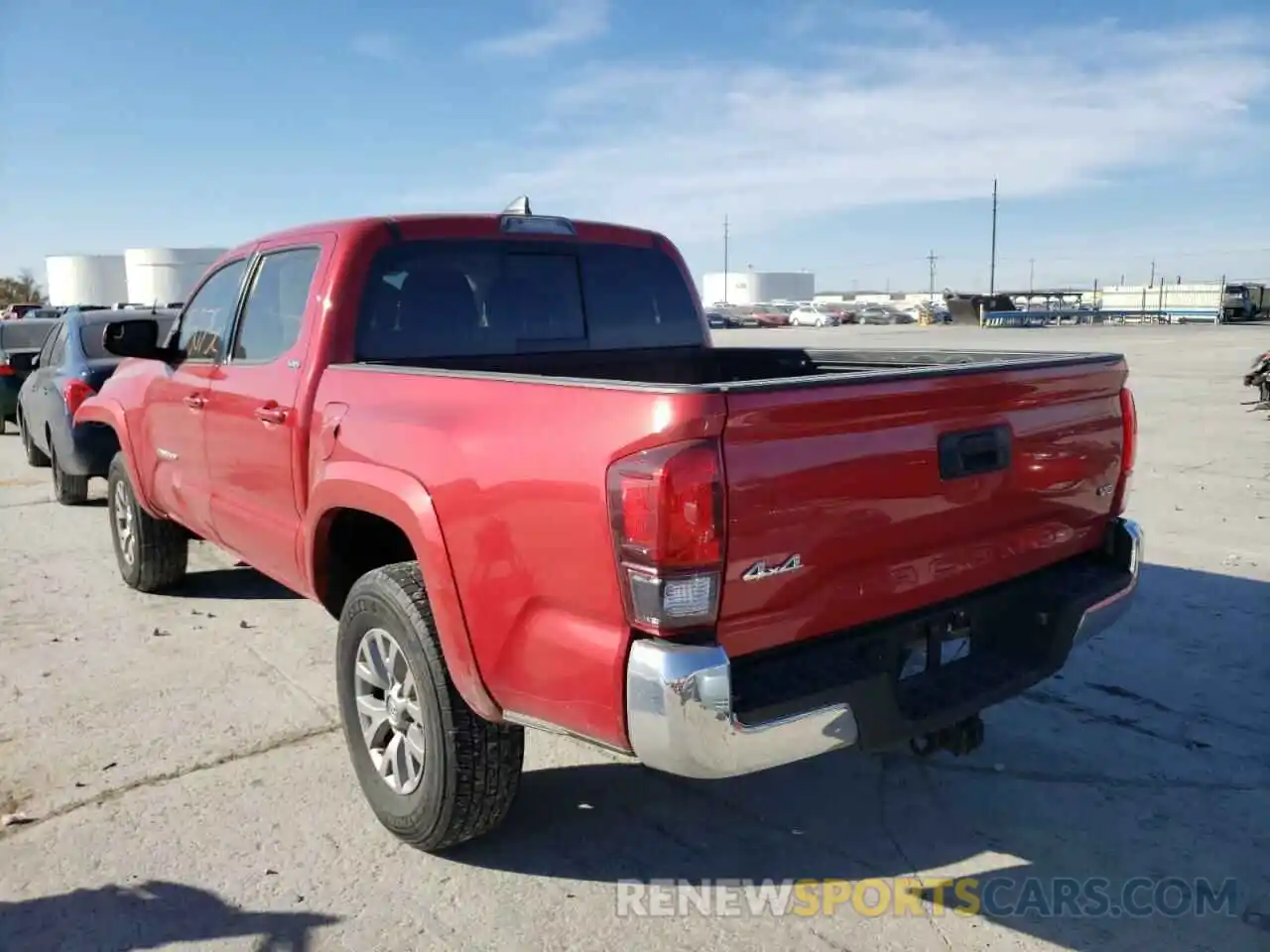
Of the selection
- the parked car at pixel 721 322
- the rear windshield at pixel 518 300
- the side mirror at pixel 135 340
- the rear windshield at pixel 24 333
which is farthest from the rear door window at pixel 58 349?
the parked car at pixel 721 322

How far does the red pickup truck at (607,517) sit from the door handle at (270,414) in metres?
0.02

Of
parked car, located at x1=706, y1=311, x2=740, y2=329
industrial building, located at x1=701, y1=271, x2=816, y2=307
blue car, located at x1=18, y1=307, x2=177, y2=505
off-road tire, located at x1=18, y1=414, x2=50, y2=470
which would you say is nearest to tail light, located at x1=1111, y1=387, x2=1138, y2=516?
blue car, located at x1=18, y1=307, x2=177, y2=505

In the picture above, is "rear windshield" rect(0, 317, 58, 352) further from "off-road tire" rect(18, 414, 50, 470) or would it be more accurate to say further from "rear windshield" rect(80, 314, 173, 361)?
"rear windshield" rect(80, 314, 173, 361)

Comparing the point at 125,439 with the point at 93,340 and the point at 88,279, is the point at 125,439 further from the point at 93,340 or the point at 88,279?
the point at 88,279

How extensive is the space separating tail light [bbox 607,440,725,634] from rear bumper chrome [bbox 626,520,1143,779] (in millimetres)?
86

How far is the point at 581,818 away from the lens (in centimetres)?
356

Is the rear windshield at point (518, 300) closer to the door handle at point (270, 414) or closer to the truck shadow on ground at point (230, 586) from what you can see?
the door handle at point (270, 414)

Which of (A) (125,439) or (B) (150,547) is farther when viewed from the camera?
(B) (150,547)

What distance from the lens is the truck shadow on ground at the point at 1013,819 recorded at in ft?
10.0

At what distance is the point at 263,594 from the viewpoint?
20.6ft

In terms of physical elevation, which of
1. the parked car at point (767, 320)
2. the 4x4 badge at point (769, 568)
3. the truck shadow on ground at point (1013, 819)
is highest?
the 4x4 badge at point (769, 568)

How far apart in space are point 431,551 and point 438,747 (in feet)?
1.99

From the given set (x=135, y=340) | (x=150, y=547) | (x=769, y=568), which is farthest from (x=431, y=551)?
(x=150, y=547)

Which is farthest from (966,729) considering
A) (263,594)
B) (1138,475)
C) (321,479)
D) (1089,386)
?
(1138,475)
